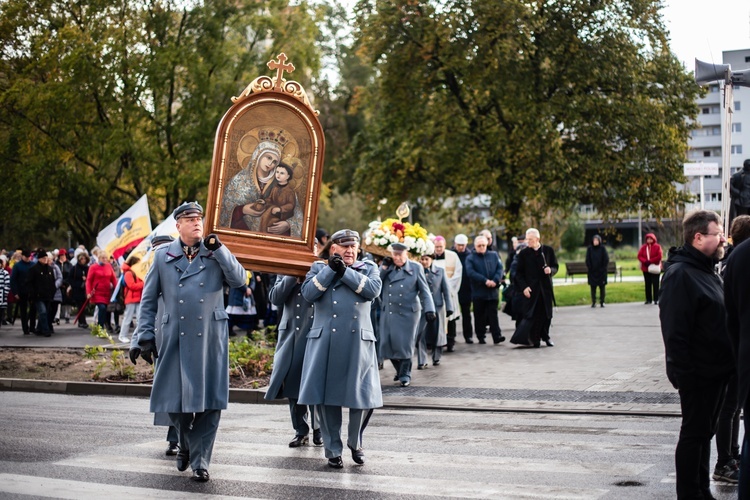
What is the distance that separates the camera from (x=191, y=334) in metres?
8.09

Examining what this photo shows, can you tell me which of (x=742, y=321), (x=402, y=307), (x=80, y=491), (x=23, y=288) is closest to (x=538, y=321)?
(x=402, y=307)

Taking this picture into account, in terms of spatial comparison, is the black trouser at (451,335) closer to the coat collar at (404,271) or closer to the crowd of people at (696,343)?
the coat collar at (404,271)

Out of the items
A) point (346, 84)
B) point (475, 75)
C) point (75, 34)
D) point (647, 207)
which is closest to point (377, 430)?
point (475, 75)

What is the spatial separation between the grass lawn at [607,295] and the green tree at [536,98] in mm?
2548

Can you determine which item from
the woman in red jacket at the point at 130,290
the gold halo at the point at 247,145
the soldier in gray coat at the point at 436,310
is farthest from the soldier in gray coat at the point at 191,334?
the woman in red jacket at the point at 130,290

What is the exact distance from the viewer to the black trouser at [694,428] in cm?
662

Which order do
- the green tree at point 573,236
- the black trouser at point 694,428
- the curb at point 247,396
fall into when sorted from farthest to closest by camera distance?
the green tree at point 573,236 < the curb at point 247,396 < the black trouser at point 694,428

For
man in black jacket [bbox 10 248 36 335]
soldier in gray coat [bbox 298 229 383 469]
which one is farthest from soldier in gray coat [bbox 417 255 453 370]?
man in black jacket [bbox 10 248 36 335]

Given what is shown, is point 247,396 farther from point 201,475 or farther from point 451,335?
point 451,335

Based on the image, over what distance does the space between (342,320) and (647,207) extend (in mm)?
26543

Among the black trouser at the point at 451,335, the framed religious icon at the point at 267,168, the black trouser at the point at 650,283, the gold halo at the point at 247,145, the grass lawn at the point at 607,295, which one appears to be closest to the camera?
the framed religious icon at the point at 267,168

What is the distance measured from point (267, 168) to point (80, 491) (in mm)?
5300

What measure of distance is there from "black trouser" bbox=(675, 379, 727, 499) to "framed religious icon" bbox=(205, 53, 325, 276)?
5.80 metres

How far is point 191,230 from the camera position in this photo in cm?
823
